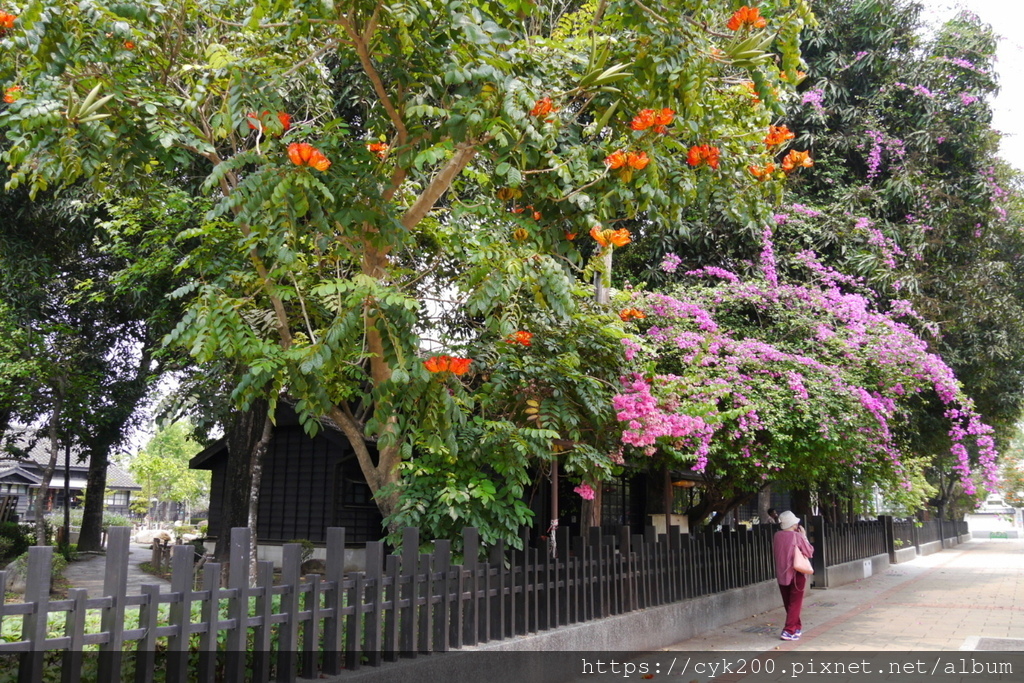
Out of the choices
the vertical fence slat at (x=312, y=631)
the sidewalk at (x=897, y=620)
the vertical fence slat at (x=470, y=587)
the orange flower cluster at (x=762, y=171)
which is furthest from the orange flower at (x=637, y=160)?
the sidewalk at (x=897, y=620)

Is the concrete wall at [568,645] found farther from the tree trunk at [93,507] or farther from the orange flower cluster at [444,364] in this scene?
the tree trunk at [93,507]

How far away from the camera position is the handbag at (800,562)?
9.17 metres

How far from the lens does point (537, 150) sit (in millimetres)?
5672

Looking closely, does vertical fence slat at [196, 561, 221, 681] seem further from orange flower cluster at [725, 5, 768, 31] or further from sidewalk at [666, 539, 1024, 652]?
sidewalk at [666, 539, 1024, 652]

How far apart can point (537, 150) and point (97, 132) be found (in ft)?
9.49

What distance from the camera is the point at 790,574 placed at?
30.7ft

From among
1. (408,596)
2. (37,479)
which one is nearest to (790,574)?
(408,596)

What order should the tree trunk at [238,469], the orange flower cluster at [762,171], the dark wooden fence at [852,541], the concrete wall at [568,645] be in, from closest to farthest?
the concrete wall at [568,645]
the orange flower cluster at [762,171]
the tree trunk at [238,469]
the dark wooden fence at [852,541]

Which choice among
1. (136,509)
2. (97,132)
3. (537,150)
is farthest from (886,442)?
(136,509)

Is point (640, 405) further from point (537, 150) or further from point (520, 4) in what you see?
point (520, 4)

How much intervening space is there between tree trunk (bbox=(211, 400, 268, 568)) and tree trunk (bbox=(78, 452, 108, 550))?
983 centimetres

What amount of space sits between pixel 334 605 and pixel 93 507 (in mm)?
23274

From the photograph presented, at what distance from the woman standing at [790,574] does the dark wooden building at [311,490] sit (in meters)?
7.70

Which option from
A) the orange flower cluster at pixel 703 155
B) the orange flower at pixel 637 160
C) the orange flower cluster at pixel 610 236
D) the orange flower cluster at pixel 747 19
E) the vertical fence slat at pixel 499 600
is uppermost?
the orange flower cluster at pixel 747 19
